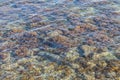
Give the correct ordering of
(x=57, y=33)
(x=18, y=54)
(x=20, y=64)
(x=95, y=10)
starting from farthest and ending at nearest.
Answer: (x=95, y=10) → (x=57, y=33) → (x=18, y=54) → (x=20, y=64)

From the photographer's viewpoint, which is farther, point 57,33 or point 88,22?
point 88,22

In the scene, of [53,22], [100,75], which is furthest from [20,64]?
[53,22]

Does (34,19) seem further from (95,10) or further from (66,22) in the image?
(95,10)

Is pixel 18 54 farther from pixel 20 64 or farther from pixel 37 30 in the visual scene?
pixel 37 30

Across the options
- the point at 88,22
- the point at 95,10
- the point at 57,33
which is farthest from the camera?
the point at 95,10

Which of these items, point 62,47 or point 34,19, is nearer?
point 62,47

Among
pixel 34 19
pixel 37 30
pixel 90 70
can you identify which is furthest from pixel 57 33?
pixel 90 70
